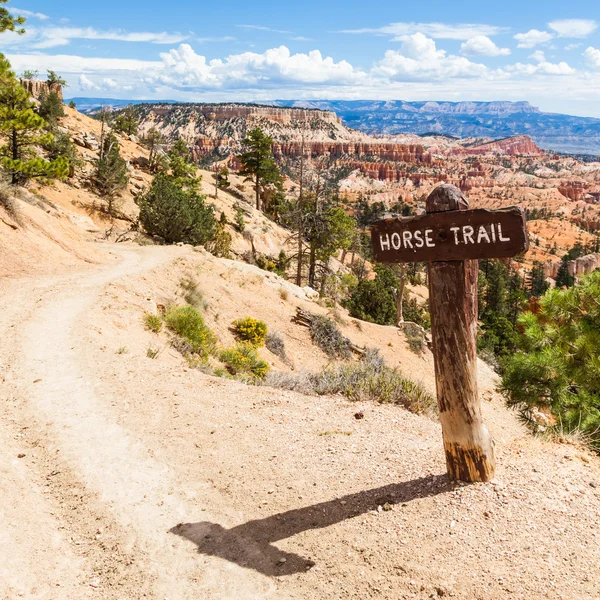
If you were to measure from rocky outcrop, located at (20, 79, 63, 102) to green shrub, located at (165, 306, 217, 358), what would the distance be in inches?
2223

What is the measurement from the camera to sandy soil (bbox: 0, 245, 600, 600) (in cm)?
487

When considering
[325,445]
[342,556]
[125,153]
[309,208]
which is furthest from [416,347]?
[125,153]

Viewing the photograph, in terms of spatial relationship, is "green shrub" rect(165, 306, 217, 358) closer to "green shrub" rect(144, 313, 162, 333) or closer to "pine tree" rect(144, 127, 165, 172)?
"green shrub" rect(144, 313, 162, 333)

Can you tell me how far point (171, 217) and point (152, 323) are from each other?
14511 mm

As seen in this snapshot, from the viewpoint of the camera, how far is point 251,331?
→ 17.6 metres

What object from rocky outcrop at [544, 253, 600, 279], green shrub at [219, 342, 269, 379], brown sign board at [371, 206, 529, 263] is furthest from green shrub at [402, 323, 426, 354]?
rocky outcrop at [544, 253, 600, 279]

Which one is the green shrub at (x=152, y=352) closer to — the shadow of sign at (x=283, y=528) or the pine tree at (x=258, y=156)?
the shadow of sign at (x=283, y=528)

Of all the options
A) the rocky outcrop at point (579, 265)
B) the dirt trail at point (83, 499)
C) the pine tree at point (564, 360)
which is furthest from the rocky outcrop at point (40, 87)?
the rocky outcrop at point (579, 265)

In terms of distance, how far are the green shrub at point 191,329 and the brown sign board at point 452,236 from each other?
854 cm

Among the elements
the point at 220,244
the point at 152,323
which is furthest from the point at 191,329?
the point at 220,244

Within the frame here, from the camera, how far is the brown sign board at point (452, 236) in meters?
5.05

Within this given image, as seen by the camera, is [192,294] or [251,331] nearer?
[251,331]

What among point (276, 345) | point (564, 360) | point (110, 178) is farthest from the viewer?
point (110, 178)

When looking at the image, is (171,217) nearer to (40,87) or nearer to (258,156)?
(258,156)
